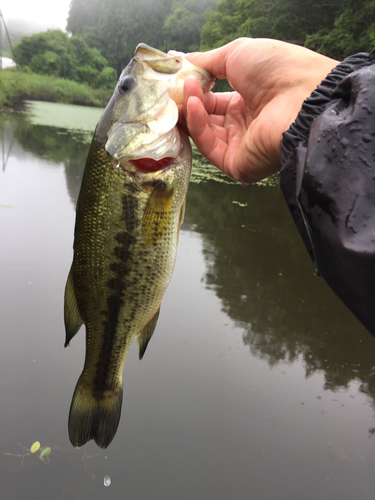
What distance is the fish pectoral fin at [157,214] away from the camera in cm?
167

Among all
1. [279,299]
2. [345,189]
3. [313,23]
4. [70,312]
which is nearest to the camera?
[345,189]

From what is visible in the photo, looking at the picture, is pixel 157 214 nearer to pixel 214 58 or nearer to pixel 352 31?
pixel 214 58

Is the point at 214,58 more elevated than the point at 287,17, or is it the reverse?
Answer: the point at 287,17

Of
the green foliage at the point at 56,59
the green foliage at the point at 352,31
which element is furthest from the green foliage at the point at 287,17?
the green foliage at the point at 56,59

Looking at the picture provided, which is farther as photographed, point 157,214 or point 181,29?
point 181,29

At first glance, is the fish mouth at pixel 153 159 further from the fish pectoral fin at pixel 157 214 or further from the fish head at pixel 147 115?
the fish pectoral fin at pixel 157 214

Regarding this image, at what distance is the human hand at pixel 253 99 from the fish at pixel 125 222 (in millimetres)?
155

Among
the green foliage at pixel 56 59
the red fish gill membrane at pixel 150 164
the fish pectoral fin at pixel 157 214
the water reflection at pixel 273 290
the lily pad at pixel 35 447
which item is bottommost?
the green foliage at pixel 56 59

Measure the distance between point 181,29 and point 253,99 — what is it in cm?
6587

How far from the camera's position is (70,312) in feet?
6.17

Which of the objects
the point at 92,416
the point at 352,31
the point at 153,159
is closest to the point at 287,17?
the point at 352,31

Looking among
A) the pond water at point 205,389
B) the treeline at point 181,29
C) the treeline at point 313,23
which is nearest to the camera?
the pond water at point 205,389

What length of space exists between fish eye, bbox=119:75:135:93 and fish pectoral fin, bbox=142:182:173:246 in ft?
1.64

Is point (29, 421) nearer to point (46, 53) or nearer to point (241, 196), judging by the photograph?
point (241, 196)
